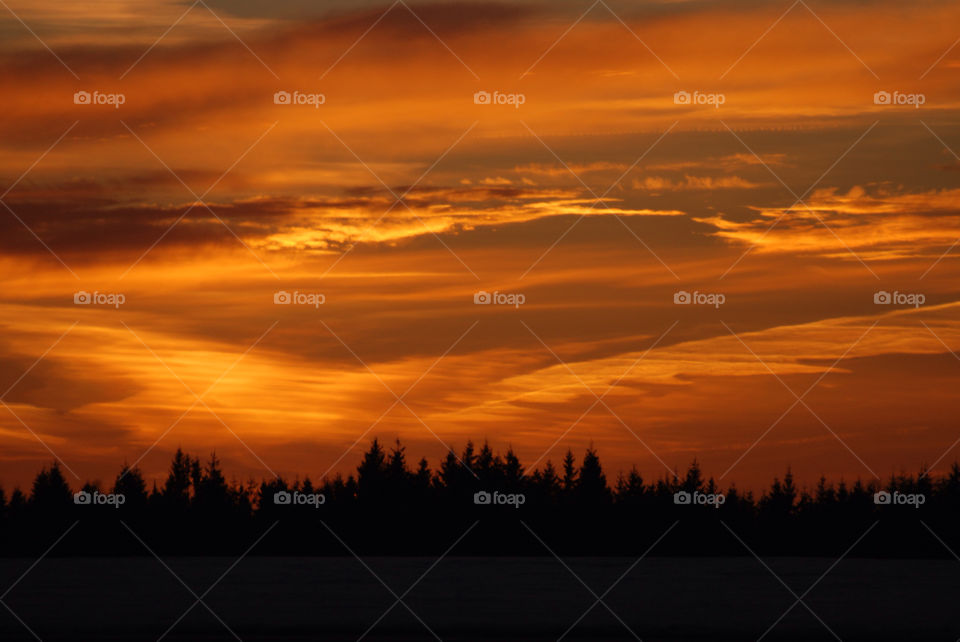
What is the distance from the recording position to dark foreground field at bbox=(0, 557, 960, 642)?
2584cm

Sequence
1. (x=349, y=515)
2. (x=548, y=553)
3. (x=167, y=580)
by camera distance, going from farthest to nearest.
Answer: (x=349, y=515) → (x=548, y=553) → (x=167, y=580)

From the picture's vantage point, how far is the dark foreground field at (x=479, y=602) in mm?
25844

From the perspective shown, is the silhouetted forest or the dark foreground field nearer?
the dark foreground field

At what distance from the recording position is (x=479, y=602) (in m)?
30.0

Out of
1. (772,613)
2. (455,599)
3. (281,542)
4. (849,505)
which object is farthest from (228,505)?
(772,613)

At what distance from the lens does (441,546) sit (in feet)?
185

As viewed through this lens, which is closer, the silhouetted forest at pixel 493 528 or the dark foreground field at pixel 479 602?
the dark foreground field at pixel 479 602

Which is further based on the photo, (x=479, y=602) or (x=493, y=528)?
(x=493, y=528)

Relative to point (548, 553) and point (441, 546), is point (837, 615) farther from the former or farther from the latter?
point (441, 546)

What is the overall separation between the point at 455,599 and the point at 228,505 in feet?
155

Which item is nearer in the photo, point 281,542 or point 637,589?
point 637,589

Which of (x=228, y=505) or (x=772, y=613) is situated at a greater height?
(x=228, y=505)

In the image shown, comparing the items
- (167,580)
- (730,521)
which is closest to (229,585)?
(167,580)

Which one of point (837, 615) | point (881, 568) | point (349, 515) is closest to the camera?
point (837, 615)
